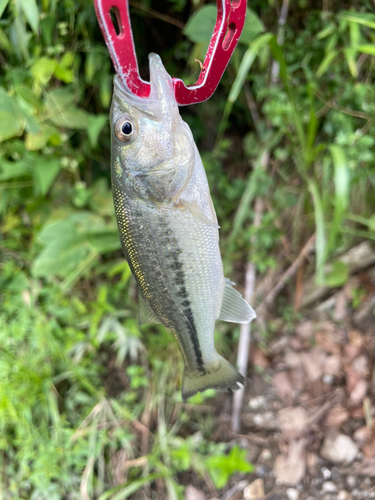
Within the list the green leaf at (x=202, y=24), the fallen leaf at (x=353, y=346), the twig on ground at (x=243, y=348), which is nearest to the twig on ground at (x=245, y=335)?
the twig on ground at (x=243, y=348)

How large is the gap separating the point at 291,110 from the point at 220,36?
0.81 metres

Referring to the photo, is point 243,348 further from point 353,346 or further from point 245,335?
point 353,346

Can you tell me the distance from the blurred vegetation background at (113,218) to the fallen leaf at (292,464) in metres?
0.25

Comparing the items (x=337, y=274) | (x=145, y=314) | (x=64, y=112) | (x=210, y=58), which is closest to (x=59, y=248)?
(x=64, y=112)

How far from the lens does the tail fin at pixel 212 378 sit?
31.6 inches

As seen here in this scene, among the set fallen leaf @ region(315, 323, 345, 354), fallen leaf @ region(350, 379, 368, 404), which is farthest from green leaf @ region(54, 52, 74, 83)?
fallen leaf @ region(350, 379, 368, 404)

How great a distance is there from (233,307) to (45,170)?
1.11 m

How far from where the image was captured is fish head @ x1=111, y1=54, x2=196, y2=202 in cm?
63

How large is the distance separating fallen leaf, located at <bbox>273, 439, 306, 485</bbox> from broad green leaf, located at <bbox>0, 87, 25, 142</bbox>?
1.92 meters

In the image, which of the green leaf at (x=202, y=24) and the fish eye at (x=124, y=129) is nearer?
the fish eye at (x=124, y=129)

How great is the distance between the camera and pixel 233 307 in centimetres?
77

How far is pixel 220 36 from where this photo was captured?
0.58 m

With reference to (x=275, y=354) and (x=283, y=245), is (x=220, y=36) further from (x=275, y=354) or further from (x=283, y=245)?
(x=275, y=354)

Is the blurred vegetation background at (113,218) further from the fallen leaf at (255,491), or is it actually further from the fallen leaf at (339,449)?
the fallen leaf at (339,449)
